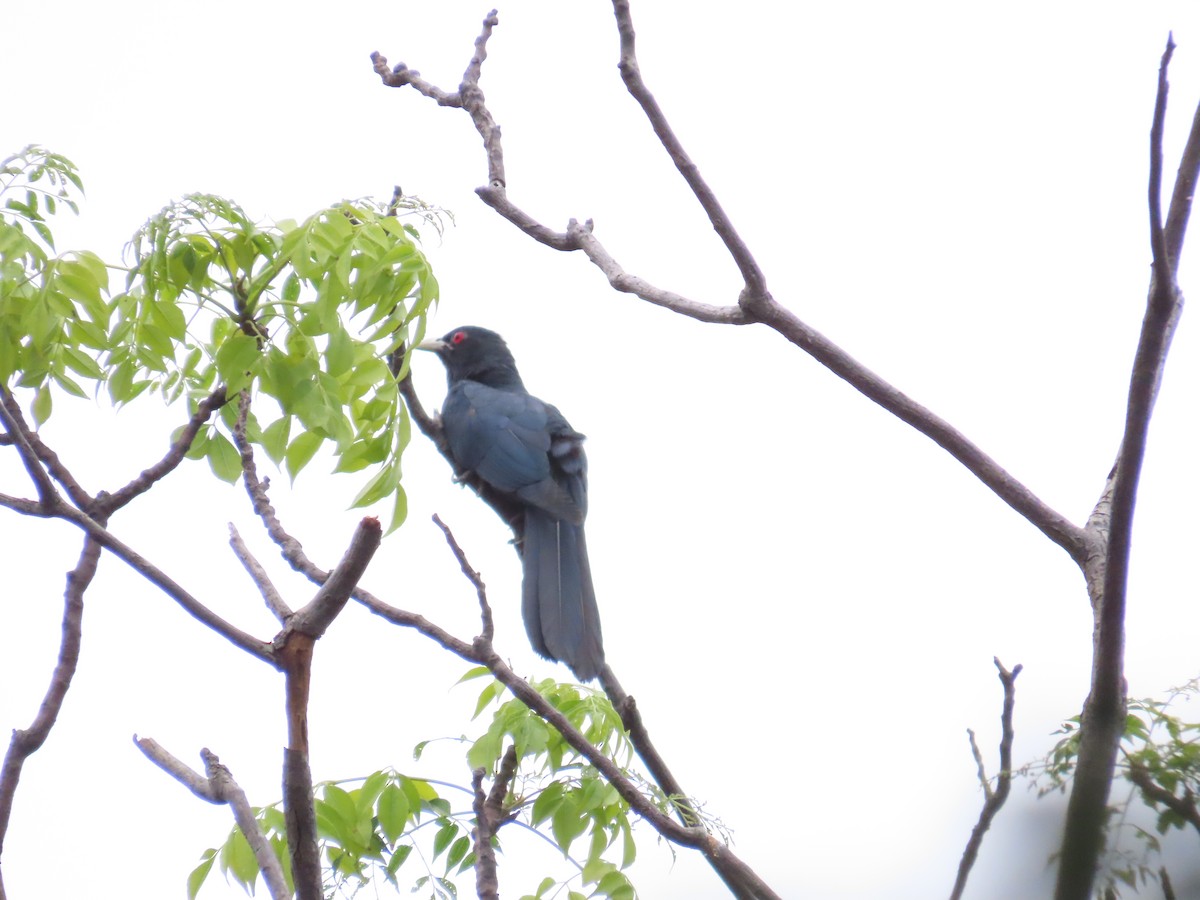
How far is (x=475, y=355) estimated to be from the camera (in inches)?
300

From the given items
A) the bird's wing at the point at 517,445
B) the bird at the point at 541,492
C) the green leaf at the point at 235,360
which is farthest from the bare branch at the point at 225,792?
the bird's wing at the point at 517,445

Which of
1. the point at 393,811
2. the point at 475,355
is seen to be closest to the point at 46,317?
the point at 393,811

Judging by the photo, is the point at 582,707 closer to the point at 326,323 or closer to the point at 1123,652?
the point at 326,323

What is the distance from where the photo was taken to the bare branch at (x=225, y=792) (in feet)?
5.46

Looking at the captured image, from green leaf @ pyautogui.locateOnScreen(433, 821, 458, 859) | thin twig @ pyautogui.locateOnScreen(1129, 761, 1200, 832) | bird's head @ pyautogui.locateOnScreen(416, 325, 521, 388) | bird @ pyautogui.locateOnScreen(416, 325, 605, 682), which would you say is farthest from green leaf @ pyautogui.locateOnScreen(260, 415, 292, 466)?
bird's head @ pyautogui.locateOnScreen(416, 325, 521, 388)

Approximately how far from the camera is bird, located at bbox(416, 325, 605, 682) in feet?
17.7

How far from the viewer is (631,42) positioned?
2.34 metres

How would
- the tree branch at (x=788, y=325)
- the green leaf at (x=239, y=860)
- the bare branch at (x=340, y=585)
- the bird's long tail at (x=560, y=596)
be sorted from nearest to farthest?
1. the bare branch at (x=340, y=585)
2. the tree branch at (x=788, y=325)
3. the green leaf at (x=239, y=860)
4. the bird's long tail at (x=560, y=596)

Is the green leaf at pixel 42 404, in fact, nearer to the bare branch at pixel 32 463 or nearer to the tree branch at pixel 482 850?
the bare branch at pixel 32 463

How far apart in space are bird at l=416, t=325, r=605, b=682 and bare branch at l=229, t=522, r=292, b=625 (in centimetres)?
311

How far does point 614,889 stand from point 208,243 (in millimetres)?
1791

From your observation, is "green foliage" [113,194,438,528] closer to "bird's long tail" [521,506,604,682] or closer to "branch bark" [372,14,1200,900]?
"branch bark" [372,14,1200,900]

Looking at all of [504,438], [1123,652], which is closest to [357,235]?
[1123,652]

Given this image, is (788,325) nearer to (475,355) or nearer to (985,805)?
(985,805)
